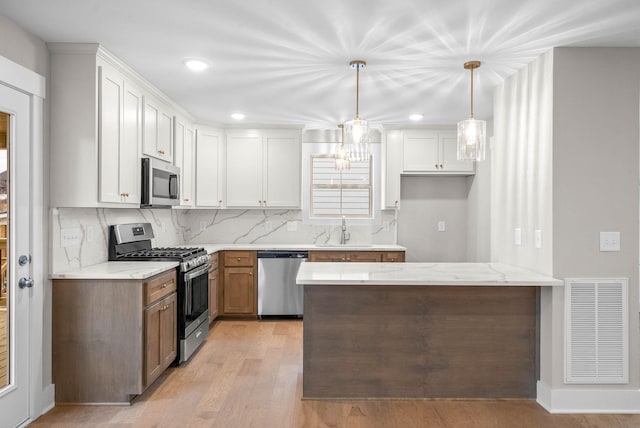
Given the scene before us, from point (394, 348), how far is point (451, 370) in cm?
41

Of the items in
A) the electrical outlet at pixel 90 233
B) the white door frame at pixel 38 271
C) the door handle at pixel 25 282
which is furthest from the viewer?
the electrical outlet at pixel 90 233

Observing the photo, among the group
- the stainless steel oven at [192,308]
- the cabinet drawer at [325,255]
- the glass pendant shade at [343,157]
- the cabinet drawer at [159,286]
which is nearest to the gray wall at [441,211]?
the cabinet drawer at [325,255]

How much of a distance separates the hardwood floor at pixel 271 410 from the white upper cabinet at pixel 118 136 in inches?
54.7

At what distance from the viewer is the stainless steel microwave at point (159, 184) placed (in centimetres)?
383

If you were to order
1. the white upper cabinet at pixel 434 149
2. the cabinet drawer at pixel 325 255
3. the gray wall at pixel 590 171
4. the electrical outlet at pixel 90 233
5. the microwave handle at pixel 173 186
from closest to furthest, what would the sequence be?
the gray wall at pixel 590 171 → the electrical outlet at pixel 90 233 → the microwave handle at pixel 173 186 → the cabinet drawer at pixel 325 255 → the white upper cabinet at pixel 434 149

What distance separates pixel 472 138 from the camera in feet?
9.53

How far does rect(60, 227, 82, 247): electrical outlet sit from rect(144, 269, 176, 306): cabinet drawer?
621 millimetres

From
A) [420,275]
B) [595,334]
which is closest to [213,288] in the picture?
[420,275]

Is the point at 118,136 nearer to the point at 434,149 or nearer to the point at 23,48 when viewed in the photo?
the point at 23,48

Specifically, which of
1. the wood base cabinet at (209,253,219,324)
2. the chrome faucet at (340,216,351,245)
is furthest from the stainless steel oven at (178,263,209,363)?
the chrome faucet at (340,216,351,245)

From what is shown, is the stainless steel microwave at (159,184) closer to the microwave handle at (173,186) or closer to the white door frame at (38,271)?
the microwave handle at (173,186)

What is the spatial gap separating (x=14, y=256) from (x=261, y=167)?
3.19 meters

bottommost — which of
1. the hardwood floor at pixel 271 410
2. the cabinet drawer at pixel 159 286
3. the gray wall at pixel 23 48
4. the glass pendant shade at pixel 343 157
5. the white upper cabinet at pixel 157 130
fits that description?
the hardwood floor at pixel 271 410

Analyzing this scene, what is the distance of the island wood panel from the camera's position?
10.2 ft
